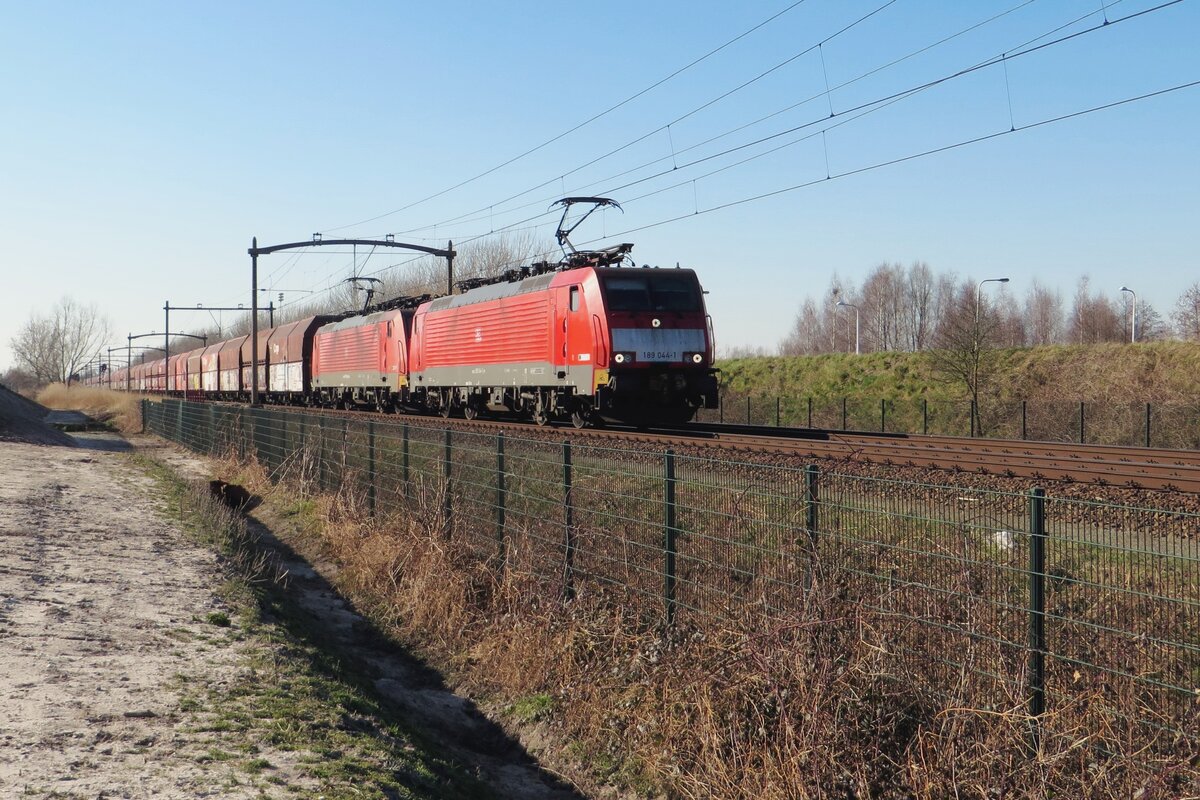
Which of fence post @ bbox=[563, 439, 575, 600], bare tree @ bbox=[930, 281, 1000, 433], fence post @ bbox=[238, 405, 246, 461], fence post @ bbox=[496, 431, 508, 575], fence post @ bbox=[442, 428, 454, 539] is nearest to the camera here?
fence post @ bbox=[563, 439, 575, 600]

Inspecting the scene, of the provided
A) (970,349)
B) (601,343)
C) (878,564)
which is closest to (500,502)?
(878,564)

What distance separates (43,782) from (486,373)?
66.8ft

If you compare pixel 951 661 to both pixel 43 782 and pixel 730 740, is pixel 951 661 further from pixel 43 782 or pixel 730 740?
pixel 43 782

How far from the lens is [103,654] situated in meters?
7.11

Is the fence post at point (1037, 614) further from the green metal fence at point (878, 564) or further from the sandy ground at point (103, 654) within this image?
the sandy ground at point (103, 654)

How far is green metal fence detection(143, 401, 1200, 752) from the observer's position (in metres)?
4.80

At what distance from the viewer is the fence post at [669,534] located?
697 centimetres

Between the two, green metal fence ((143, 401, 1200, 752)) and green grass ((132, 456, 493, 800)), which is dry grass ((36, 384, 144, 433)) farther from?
green grass ((132, 456, 493, 800))

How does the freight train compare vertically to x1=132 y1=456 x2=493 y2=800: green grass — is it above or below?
above

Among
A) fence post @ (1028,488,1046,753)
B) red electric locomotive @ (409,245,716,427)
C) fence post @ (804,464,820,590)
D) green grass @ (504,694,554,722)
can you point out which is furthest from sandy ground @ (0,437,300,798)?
red electric locomotive @ (409,245,716,427)

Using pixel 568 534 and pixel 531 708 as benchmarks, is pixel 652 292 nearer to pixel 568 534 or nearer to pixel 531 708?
pixel 568 534

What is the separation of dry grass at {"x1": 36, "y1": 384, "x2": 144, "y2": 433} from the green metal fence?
122ft

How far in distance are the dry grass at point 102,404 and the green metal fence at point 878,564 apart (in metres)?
37.2

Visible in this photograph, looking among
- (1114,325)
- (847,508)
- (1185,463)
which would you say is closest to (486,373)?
(1185,463)
